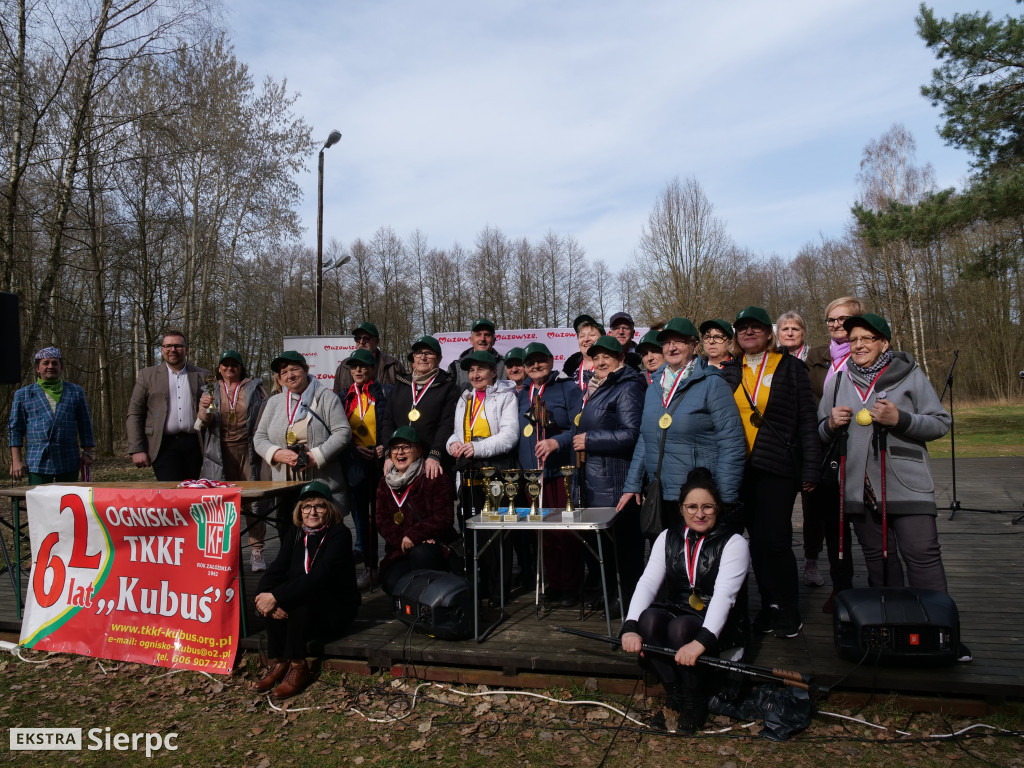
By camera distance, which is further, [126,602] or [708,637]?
[126,602]

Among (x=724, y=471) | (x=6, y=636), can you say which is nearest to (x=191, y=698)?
(x=6, y=636)

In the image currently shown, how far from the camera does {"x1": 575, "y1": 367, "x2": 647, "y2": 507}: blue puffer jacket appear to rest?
14.4ft

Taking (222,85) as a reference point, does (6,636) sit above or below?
below

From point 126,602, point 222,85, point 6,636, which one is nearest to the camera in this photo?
point 126,602

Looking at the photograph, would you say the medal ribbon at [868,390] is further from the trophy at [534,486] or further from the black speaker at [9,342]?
the black speaker at [9,342]

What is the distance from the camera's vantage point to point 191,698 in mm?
3877

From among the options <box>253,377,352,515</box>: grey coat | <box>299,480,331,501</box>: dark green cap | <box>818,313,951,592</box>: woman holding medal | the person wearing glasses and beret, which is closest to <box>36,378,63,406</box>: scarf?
<box>253,377,352,515</box>: grey coat

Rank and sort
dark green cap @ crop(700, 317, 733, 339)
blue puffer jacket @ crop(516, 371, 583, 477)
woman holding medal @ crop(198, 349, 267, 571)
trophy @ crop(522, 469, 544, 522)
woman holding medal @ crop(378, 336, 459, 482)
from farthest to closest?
woman holding medal @ crop(198, 349, 267, 571), woman holding medal @ crop(378, 336, 459, 482), blue puffer jacket @ crop(516, 371, 583, 477), trophy @ crop(522, 469, 544, 522), dark green cap @ crop(700, 317, 733, 339)

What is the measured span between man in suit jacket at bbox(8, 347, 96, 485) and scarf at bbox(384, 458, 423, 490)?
329 centimetres

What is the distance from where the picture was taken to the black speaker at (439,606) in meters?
4.02

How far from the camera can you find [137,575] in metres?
4.42

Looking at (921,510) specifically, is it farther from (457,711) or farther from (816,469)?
(457,711)

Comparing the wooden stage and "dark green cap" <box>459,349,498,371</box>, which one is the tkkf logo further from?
"dark green cap" <box>459,349,498,371</box>

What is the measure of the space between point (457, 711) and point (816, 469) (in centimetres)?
235
